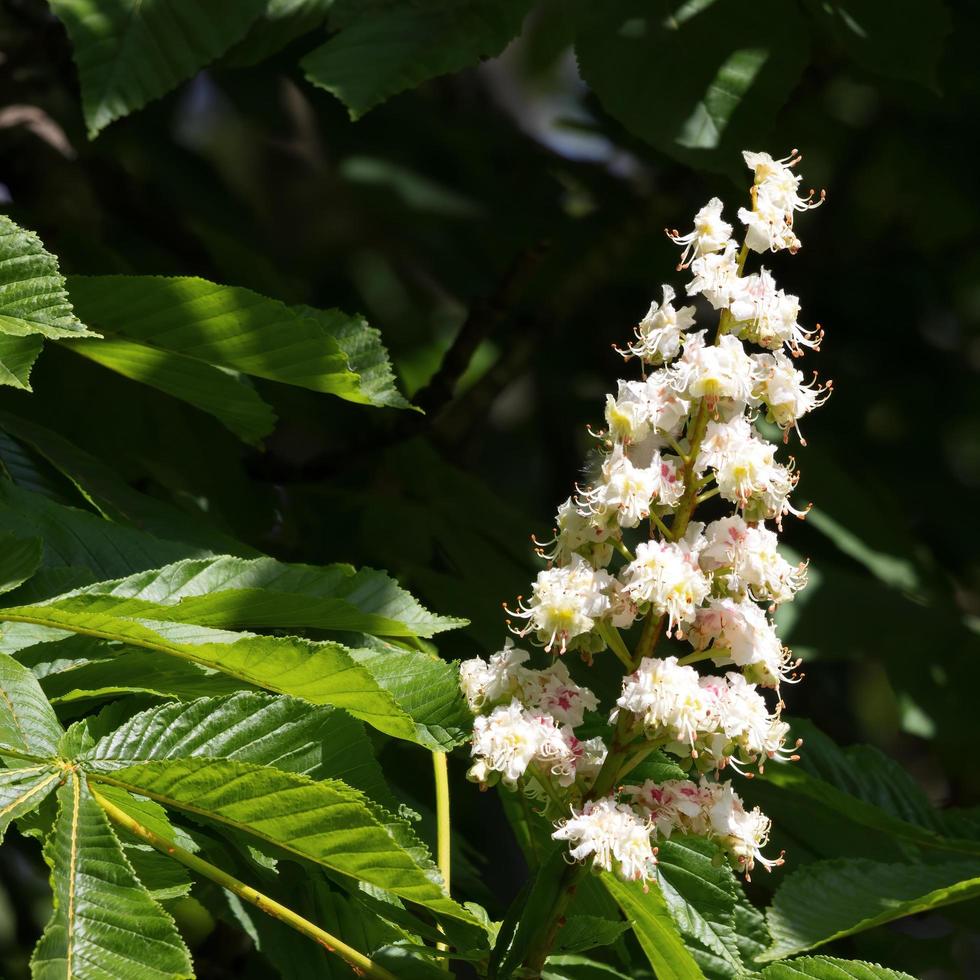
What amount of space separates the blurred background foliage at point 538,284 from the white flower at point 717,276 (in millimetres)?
705

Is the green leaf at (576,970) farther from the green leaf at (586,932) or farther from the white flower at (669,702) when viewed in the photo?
the white flower at (669,702)

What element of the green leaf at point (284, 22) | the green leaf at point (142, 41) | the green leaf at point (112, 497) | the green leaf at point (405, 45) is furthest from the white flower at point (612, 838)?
the green leaf at point (284, 22)

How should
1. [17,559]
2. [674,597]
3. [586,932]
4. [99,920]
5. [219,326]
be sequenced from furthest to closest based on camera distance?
[219,326] → [17,559] → [586,932] → [674,597] → [99,920]

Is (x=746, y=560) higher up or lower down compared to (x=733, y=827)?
higher up

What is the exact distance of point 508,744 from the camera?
98cm

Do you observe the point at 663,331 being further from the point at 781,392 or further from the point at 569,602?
the point at 569,602

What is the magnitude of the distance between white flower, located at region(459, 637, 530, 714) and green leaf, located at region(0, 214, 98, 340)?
442 mm

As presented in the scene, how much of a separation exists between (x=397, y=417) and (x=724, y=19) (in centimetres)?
81

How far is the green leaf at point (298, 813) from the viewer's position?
0.93 m

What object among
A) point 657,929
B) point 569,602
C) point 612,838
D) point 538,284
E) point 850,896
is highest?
point 569,602

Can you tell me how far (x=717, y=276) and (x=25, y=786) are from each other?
0.63 metres

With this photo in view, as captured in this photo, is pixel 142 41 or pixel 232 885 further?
pixel 142 41

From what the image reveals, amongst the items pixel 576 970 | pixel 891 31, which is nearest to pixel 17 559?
pixel 576 970

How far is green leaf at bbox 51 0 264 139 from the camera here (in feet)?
5.41
